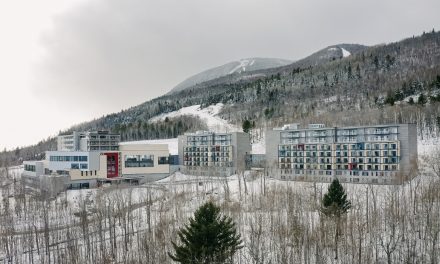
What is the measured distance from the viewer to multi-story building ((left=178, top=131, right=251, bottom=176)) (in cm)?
5950

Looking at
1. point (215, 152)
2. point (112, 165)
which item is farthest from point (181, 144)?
point (112, 165)

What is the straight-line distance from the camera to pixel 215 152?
2406 inches

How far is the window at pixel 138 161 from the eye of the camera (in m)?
61.5

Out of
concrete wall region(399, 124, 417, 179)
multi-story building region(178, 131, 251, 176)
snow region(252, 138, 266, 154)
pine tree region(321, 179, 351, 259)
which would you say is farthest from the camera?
snow region(252, 138, 266, 154)

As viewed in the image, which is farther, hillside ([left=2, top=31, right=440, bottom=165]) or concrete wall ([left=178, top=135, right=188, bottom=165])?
hillside ([left=2, top=31, right=440, bottom=165])

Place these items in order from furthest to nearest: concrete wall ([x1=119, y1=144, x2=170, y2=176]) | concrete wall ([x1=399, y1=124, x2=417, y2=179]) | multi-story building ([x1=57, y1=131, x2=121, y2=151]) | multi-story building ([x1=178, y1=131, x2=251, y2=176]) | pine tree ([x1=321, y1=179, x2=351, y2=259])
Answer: multi-story building ([x1=57, y1=131, x2=121, y2=151]), concrete wall ([x1=119, y1=144, x2=170, y2=176]), multi-story building ([x1=178, y1=131, x2=251, y2=176]), concrete wall ([x1=399, y1=124, x2=417, y2=179]), pine tree ([x1=321, y1=179, x2=351, y2=259])

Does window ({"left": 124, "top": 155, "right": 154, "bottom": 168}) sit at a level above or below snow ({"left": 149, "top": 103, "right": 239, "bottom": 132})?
below

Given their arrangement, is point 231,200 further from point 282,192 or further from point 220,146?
point 220,146

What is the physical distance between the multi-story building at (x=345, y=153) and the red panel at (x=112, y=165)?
2264 cm

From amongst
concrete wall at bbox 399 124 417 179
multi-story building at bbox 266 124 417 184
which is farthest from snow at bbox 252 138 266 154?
concrete wall at bbox 399 124 417 179

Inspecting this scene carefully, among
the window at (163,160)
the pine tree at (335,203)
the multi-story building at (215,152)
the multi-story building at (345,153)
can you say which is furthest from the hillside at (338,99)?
the pine tree at (335,203)

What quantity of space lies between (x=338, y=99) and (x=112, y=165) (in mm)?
63384

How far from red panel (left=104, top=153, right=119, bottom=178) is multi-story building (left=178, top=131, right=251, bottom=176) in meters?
10.7

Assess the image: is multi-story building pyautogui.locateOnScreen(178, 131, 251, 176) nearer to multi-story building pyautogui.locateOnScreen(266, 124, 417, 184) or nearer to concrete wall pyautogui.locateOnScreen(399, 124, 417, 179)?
multi-story building pyautogui.locateOnScreen(266, 124, 417, 184)
